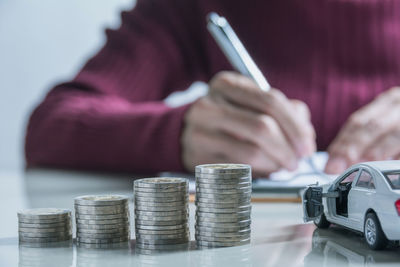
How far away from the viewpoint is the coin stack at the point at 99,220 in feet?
2.00

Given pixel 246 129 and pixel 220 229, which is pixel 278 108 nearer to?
pixel 246 129

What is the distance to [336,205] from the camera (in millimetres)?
639

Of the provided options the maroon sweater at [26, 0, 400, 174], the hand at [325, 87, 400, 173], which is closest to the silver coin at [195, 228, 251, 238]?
the hand at [325, 87, 400, 173]

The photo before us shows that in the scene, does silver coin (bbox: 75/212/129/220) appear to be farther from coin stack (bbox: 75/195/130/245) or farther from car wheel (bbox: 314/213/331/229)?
car wheel (bbox: 314/213/331/229)

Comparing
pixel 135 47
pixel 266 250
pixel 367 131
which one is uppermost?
pixel 135 47

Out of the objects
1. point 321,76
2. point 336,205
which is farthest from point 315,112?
point 336,205

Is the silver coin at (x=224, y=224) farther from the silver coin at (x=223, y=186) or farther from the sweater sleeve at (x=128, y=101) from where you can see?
the sweater sleeve at (x=128, y=101)

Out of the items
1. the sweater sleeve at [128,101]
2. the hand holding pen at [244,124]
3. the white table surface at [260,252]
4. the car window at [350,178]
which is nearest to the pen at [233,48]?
the hand holding pen at [244,124]

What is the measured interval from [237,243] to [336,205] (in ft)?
0.38

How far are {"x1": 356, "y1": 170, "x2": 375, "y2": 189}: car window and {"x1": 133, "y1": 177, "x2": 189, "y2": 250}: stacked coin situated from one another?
0.55 ft

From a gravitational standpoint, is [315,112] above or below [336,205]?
above

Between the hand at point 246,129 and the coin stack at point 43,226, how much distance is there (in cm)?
55

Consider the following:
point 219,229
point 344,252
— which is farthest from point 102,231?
point 344,252

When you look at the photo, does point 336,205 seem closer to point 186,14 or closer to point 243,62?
point 243,62
